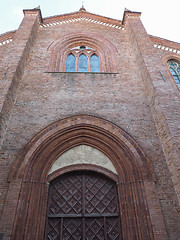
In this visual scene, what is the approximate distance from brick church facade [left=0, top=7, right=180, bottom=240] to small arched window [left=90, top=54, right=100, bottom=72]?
81mm

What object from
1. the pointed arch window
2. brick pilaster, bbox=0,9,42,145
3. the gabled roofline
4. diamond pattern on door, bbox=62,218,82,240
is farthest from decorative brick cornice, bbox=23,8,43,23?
diamond pattern on door, bbox=62,218,82,240

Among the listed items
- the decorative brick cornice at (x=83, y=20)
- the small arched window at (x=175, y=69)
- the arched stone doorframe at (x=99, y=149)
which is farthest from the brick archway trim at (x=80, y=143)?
the decorative brick cornice at (x=83, y=20)

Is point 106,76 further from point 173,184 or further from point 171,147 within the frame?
point 173,184

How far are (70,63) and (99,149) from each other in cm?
453

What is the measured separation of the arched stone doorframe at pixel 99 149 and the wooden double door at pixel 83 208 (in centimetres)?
27

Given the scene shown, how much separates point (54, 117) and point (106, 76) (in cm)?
279

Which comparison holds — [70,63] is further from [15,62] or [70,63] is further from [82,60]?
[15,62]

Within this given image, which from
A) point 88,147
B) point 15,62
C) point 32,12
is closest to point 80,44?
point 32,12

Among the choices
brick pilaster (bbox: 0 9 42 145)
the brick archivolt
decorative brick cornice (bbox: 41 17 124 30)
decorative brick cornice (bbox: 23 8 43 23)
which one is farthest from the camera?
decorative brick cornice (bbox: 41 17 124 30)

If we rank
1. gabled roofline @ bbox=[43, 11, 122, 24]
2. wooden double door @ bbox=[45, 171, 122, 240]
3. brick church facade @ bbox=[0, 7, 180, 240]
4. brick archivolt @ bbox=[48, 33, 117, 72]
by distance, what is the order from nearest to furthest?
brick church facade @ bbox=[0, 7, 180, 240]
wooden double door @ bbox=[45, 171, 122, 240]
brick archivolt @ bbox=[48, 33, 117, 72]
gabled roofline @ bbox=[43, 11, 122, 24]

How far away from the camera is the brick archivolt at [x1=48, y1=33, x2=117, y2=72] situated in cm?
817

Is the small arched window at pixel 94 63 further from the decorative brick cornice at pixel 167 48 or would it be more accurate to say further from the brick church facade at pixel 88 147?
the decorative brick cornice at pixel 167 48

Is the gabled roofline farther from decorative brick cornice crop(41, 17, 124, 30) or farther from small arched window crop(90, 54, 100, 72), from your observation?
small arched window crop(90, 54, 100, 72)

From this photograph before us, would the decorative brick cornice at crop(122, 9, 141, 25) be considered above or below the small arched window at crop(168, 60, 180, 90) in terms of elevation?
above
